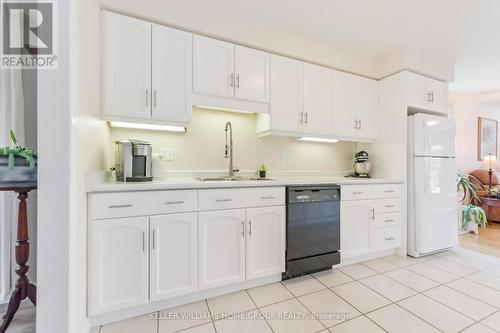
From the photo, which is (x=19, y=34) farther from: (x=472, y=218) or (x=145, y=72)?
(x=472, y=218)

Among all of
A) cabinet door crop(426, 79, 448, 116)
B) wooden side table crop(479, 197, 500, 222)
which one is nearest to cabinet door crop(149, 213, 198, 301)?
cabinet door crop(426, 79, 448, 116)

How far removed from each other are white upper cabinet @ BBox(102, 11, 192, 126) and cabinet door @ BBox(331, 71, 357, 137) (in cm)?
167

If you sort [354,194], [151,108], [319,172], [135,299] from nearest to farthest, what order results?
[135,299] < [151,108] < [354,194] < [319,172]

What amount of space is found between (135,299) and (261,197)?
A: 1.13 m

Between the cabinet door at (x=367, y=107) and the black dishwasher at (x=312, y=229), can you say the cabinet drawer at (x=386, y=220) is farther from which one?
the cabinet door at (x=367, y=107)

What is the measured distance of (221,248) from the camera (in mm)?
1778

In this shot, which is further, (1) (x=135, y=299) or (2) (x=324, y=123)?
(2) (x=324, y=123)

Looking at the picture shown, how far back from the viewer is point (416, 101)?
9.12ft

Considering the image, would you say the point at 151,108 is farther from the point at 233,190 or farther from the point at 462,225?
the point at 462,225

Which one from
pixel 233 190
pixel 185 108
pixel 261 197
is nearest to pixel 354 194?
pixel 261 197

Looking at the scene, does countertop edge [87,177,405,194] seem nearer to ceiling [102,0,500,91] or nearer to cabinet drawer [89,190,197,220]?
cabinet drawer [89,190,197,220]

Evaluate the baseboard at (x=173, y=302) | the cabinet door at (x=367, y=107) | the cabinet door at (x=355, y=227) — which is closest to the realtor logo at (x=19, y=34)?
the baseboard at (x=173, y=302)

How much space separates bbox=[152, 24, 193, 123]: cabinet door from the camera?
1898mm

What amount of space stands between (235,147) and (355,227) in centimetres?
153
